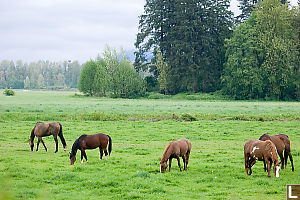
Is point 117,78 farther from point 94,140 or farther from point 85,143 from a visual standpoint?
point 85,143

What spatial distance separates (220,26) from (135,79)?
23.0 meters

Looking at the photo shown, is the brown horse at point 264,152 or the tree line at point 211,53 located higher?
the tree line at point 211,53

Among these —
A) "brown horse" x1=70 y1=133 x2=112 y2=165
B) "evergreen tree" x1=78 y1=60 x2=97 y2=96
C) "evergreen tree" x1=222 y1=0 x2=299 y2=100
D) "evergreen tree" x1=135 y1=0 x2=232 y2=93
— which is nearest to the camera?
"brown horse" x1=70 y1=133 x2=112 y2=165

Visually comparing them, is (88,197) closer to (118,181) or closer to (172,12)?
(118,181)

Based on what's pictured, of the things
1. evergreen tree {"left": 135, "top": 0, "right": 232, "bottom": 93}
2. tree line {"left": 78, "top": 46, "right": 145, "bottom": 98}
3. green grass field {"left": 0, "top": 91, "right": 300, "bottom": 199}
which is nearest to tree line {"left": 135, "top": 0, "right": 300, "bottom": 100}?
evergreen tree {"left": 135, "top": 0, "right": 232, "bottom": 93}

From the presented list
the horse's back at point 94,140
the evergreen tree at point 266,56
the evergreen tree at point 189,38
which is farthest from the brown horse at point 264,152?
the evergreen tree at point 189,38

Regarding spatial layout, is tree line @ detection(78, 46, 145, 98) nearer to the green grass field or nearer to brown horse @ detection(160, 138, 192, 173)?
the green grass field

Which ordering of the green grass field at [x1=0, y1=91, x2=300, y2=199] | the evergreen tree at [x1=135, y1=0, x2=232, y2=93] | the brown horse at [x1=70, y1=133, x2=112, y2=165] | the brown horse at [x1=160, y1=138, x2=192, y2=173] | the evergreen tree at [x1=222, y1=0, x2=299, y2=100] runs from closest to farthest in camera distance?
the green grass field at [x1=0, y1=91, x2=300, y2=199], the brown horse at [x1=160, y1=138, x2=192, y2=173], the brown horse at [x1=70, y1=133, x2=112, y2=165], the evergreen tree at [x1=222, y1=0, x2=299, y2=100], the evergreen tree at [x1=135, y1=0, x2=232, y2=93]

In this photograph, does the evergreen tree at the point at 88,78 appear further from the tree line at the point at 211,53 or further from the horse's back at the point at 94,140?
the horse's back at the point at 94,140

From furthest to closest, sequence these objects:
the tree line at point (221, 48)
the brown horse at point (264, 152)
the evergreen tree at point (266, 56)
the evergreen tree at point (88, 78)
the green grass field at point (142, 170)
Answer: the evergreen tree at point (88, 78) < the tree line at point (221, 48) < the evergreen tree at point (266, 56) < the brown horse at point (264, 152) < the green grass field at point (142, 170)

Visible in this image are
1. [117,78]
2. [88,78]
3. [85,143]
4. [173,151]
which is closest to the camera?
[173,151]

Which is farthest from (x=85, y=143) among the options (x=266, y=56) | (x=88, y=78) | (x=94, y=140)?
(x=88, y=78)

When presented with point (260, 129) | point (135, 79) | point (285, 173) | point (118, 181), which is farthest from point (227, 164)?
point (135, 79)

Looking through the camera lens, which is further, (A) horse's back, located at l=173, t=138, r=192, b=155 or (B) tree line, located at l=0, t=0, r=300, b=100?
(B) tree line, located at l=0, t=0, r=300, b=100
